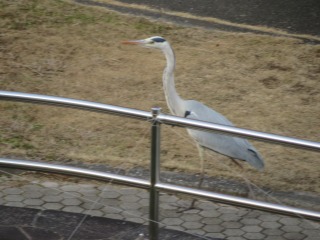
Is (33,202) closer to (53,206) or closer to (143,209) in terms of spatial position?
(53,206)

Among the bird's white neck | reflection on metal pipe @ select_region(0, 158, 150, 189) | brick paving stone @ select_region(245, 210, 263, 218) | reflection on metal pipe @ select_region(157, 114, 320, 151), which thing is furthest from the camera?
the bird's white neck

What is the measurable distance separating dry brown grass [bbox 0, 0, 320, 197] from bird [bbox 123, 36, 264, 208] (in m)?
0.35

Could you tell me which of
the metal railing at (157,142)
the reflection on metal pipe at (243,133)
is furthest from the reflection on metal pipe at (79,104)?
the reflection on metal pipe at (243,133)

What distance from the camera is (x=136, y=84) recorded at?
8.90 metres

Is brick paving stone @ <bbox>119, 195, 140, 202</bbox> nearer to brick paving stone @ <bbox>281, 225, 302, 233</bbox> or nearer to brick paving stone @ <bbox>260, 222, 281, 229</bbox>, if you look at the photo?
brick paving stone @ <bbox>260, 222, 281, 229</bbox>

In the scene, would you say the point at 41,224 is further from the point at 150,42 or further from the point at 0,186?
the point at 150,42

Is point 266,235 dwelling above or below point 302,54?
below

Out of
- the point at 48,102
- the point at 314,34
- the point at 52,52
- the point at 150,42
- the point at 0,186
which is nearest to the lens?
the point at 48,102

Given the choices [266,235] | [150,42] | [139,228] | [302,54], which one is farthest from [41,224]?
[302,54]

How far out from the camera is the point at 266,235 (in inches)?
227

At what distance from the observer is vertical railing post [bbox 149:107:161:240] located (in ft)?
16.0

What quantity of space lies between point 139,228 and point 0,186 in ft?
4.33

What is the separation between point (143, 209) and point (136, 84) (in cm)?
290

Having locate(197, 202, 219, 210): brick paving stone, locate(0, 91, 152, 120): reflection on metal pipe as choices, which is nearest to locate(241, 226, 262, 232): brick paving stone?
locate(197, 202, 219, 210): brick paving stone
